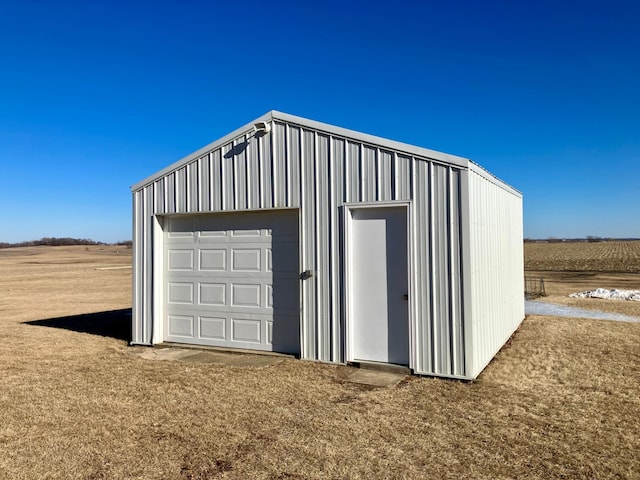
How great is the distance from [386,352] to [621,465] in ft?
11.2

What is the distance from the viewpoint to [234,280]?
27.4 ft

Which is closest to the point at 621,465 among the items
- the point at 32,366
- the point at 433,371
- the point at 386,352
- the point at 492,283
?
the point at 433,371

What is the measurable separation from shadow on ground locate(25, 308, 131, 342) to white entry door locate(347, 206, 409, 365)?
489cm

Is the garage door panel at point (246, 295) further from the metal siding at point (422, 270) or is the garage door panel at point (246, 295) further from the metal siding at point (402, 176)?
the metal siding at point (402, 176)

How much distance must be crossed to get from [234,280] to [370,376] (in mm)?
3010

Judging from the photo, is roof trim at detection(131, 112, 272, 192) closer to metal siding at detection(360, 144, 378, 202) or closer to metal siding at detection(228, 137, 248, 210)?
metal siding at detection(228, 137, 248, 210)

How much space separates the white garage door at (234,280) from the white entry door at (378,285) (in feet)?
3.55

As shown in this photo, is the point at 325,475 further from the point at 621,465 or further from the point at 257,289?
the point at 257,289

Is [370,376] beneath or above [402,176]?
beneath

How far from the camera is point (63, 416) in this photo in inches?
199

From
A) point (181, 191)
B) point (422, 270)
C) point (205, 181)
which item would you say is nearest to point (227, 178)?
point (205, 181)

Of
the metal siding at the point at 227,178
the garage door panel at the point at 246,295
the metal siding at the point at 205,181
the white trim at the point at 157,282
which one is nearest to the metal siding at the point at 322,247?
the garage door panel at the point at 246,295

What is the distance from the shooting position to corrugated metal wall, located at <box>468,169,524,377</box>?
21.4 ft

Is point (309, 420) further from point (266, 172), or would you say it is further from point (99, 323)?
point (99, 323)
